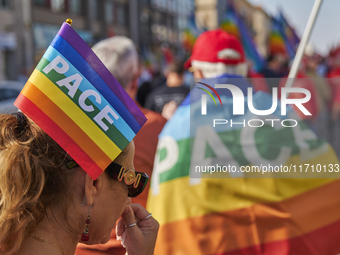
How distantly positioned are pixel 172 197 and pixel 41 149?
1.21 metres

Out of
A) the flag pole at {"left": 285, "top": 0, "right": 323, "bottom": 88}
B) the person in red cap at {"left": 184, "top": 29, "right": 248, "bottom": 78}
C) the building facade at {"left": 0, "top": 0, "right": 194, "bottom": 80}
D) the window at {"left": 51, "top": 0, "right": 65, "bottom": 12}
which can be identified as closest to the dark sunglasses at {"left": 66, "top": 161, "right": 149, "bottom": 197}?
the flag pole at {"left": 285, "top": 0, "right": 323, "bottom": 88}

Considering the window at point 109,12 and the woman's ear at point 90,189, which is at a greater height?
the woman's ear at point 90,189

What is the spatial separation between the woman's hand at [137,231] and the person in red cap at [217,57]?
1.42m

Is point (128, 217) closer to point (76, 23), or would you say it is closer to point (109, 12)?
point (76, 23)

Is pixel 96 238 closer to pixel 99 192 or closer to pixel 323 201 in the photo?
pixel 99 192

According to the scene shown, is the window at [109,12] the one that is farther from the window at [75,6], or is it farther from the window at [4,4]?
the window at [4,4]

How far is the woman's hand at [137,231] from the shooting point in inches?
62.1

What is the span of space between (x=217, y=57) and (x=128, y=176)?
5.54 feet

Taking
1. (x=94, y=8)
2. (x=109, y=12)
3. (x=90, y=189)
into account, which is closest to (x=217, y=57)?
(x=90, y=189)

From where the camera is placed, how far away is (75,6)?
2897 centimetres

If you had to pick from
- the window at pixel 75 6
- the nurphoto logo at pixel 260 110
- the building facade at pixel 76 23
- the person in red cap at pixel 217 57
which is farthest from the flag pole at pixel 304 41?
the window at pixel 75 6

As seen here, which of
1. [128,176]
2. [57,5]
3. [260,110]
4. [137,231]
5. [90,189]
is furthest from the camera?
[57,5]

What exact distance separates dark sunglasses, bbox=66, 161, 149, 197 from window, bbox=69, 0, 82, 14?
29.0m

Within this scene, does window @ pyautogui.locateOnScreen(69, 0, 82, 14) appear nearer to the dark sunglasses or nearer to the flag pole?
the flag pole
